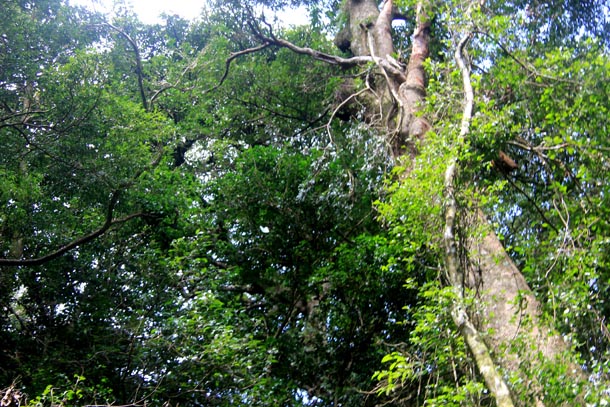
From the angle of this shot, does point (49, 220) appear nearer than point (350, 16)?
Yes

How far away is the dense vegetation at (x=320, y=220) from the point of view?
4438 mm

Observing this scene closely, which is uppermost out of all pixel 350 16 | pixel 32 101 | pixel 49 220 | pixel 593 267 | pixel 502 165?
pixel 350 16

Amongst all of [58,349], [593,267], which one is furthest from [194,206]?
[593,267]

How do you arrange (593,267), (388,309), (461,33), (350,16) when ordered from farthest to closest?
(350,16) < (388,309) < (461,33) < (593,267)

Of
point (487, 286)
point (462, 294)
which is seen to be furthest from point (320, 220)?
point (462, 294)

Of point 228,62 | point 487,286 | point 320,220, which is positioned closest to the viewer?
point 487,286

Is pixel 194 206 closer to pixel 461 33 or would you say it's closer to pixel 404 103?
pixel 404 103

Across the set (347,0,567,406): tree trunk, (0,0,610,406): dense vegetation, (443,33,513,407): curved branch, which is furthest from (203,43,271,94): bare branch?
(443,33,513,407): curved branch

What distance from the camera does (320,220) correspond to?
8.45m

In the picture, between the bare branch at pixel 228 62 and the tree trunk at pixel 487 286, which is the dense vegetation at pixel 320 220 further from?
the bare branch at pixel 228 62

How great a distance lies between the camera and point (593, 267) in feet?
14.1

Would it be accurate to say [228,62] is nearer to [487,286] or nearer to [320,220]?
[320,220]

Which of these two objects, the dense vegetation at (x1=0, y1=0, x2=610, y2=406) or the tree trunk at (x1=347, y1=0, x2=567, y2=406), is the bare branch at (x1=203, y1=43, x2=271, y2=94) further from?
the tree trunk at (x1=347, y1=0, x2=567, y2=406)

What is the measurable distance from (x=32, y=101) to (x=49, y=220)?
58.1 inches
